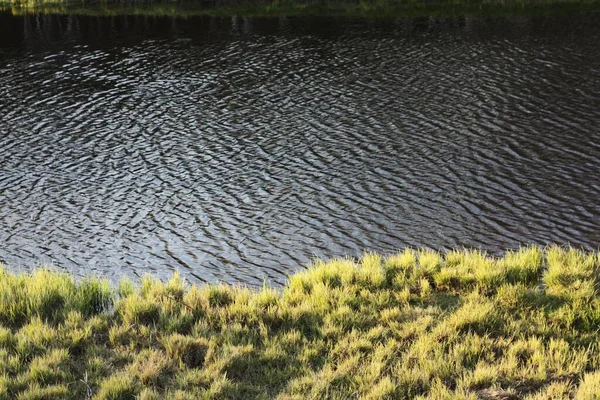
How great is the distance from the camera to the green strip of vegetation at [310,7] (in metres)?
52.1

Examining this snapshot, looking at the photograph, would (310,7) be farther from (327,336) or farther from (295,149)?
(327,336)

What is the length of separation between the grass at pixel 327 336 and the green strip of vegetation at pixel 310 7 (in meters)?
44.8

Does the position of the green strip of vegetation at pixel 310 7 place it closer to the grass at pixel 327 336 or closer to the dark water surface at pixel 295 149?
the dark water surface at pixel 295 149

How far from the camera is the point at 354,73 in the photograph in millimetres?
36156

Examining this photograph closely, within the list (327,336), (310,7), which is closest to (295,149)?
(327,336)

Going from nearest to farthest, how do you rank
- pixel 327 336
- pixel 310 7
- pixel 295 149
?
pixel 327 336 → pixel 295 149 → pixel 310 7

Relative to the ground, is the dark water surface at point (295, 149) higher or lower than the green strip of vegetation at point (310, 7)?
Answer: lower

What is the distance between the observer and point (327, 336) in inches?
363

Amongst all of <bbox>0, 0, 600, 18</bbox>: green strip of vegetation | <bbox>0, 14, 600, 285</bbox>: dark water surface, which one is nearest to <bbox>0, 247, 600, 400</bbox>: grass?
<bbox>0, 14, 600, 285</bbox>: dark water surface

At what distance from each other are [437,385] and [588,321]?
2.94m

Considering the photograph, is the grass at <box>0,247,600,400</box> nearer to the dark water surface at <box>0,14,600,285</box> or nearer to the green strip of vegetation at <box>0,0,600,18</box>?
the dark water surface at <box>0,14,600,285</box>

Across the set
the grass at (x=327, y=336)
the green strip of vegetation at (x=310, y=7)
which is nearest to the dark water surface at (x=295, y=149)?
the grass at (x=327, y=336)

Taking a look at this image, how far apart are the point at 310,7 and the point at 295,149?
1441 inches

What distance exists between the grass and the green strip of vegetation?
44775 mm
